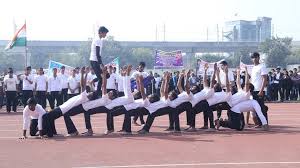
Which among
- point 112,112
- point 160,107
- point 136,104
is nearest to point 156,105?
point 160,107

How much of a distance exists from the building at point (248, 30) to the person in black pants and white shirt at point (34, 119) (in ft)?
370

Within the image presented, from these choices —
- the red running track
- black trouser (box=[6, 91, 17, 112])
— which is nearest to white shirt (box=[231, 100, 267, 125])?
the red running track

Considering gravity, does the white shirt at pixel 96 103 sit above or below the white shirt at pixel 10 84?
below

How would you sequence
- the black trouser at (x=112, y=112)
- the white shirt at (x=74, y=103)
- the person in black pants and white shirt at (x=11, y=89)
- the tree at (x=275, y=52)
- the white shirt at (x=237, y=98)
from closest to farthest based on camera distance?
the white shirt at (x=74, y=103), the black trouser at (x=112, y=112), the white shirt at (x=237, y=98), the person in black pants and white shirt at (x=11, y=89), the tree at (x=275, y=52)

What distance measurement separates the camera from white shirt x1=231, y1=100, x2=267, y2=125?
1394 cm

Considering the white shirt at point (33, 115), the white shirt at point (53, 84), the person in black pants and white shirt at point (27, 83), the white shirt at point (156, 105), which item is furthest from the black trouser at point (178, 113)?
the white shirt at point (53, 84)

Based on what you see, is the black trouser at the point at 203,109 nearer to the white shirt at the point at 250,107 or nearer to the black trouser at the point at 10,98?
the white shirt at the point at 250,107

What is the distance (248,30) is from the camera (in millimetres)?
130375

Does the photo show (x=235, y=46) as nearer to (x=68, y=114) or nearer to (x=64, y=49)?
(x=64, y=49)

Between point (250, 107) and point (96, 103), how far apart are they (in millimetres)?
3956

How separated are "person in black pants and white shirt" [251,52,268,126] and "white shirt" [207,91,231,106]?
0.73 meters

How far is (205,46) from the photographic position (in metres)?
92.6

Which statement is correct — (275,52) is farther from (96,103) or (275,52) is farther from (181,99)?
(96,103)

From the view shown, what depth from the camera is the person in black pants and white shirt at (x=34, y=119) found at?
1266 cm
